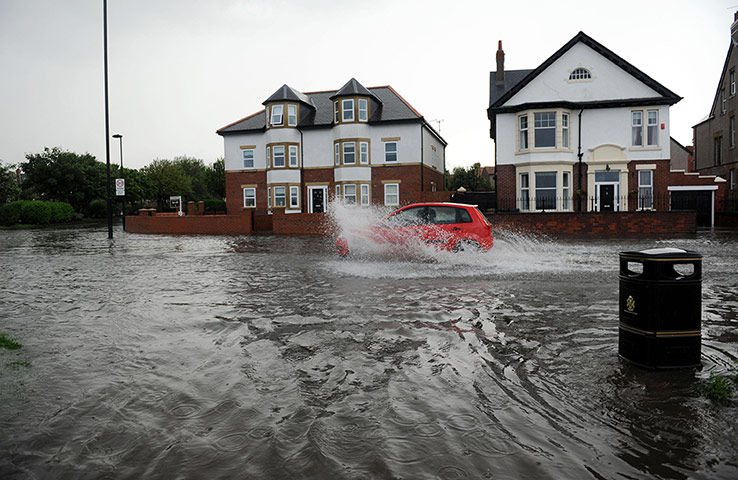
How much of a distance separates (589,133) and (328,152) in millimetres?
18817

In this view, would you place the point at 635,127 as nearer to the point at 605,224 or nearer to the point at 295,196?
the point at 605,224

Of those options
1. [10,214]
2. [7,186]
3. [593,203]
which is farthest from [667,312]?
[7,186]

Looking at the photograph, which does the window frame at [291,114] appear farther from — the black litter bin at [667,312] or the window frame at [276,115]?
the black litter bin at [667,312]

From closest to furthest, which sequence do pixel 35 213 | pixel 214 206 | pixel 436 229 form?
pixel 436 229
pixel 35 213
pixel 214 206

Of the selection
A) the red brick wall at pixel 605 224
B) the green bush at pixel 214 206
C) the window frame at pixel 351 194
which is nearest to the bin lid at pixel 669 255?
the red brick wall at pixel 605 224

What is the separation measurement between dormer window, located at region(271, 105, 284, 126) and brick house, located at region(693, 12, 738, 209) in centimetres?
3069

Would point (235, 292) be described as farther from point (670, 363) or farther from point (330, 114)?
point (330, 114)

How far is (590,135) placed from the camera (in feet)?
102

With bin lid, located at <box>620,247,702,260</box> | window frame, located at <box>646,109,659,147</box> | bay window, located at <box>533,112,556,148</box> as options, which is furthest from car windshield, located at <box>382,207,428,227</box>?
window frame, located at <box>646,109,659,147</box>

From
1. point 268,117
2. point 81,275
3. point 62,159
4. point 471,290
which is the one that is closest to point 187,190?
point 62,159

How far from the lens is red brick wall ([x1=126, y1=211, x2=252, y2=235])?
32406 mm

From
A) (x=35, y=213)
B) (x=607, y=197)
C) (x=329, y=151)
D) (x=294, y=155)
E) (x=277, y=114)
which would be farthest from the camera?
(x=35, y=213)

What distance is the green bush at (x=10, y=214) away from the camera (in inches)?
1742

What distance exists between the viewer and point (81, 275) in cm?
1266
